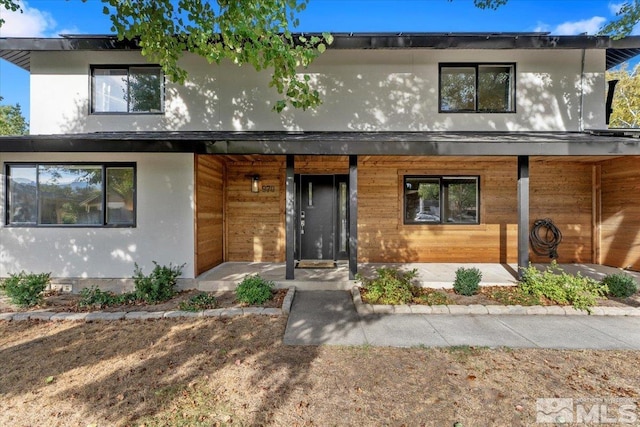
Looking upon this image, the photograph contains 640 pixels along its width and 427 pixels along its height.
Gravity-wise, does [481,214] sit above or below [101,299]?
above

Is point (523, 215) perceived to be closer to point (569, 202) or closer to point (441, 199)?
point (441, 199)

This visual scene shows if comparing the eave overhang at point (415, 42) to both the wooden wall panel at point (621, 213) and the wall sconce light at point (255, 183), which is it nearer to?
the wooden wall panel at point (621, 213)

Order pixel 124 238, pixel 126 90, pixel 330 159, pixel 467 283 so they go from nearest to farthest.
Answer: pixel 467 283, pixel 124 238, pixel 126 90, pixel 330 159

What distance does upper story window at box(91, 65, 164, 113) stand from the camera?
249 inches

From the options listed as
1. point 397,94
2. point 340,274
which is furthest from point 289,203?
point 397,94

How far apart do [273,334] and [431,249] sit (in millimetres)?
5081

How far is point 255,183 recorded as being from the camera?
7.34 metres

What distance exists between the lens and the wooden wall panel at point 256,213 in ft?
24.4

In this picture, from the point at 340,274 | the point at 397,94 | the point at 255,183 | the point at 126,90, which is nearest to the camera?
the point at 340,274

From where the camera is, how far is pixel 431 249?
292 inches

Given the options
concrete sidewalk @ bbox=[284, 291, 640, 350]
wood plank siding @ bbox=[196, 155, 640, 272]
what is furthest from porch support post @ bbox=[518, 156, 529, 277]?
wood plank siding @ bbox=[196, 155, 640, 272]

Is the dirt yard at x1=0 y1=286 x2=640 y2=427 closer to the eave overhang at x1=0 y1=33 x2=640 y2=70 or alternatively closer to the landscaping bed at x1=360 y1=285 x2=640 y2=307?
the landscaping bed at x1=360 y1=285 x2=640 y2=307

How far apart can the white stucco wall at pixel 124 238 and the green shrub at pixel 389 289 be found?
3.47 meters

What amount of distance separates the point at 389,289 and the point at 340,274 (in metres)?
1.59
